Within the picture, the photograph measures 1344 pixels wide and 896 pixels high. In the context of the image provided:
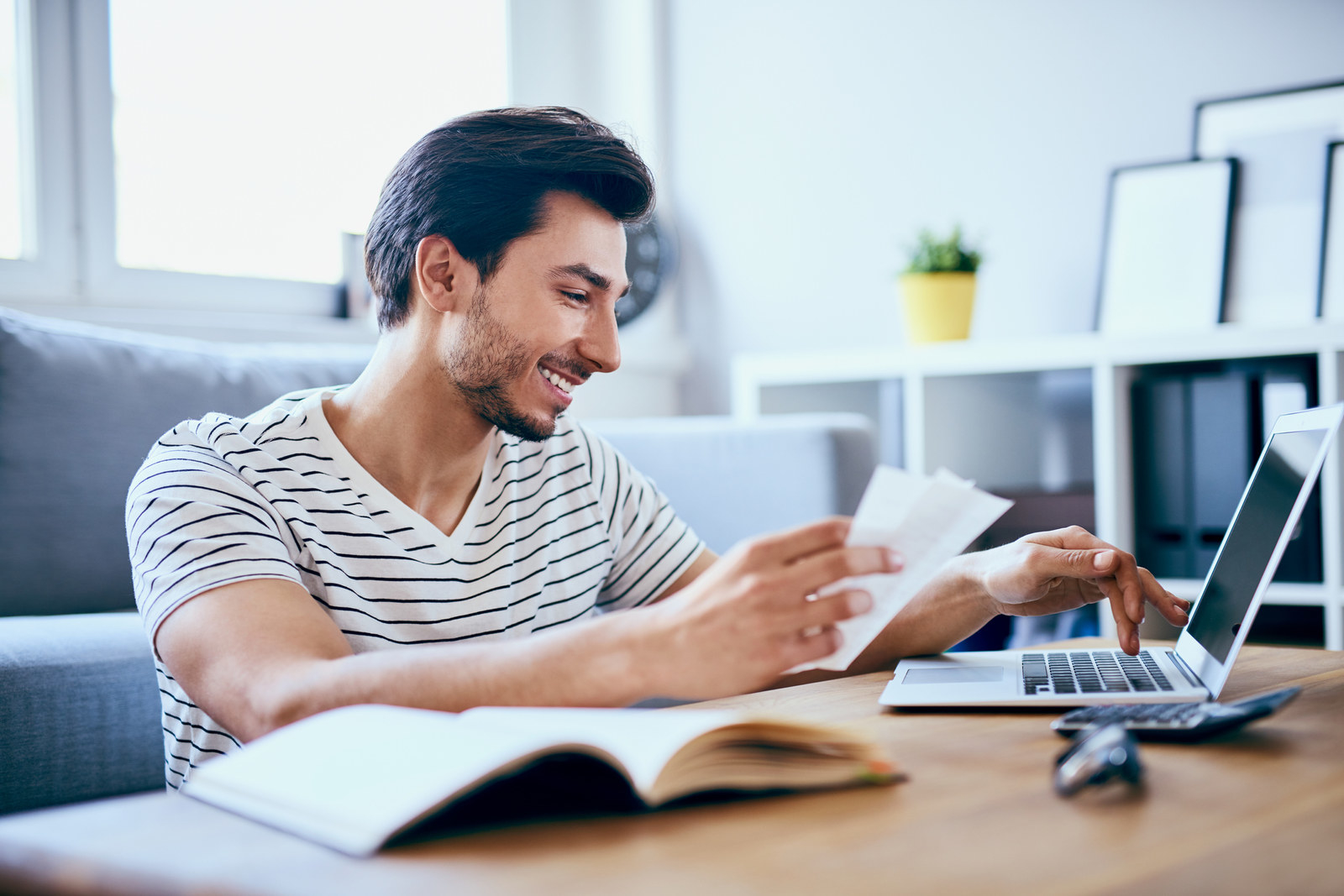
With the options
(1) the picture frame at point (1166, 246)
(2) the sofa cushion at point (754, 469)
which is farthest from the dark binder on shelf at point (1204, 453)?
(2) the sofa cushion at point (754, 469)

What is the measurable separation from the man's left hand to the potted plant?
1.32 metres

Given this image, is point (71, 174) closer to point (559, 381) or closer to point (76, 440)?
point (76, 440)

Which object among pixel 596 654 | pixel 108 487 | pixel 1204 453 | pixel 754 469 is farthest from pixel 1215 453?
pixel 108 487

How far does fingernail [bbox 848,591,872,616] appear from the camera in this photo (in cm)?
66

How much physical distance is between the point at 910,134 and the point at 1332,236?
97cm

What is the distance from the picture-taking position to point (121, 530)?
1.51m

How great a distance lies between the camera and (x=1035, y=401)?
2.57m

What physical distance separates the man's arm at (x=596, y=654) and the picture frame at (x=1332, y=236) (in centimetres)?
186

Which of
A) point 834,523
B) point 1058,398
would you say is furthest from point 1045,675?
point 1058,398

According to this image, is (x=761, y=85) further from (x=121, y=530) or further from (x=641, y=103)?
(x=121, y=530)

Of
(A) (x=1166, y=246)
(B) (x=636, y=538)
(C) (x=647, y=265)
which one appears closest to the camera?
(B) (x=636, y=538)

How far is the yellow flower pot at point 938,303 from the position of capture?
2314mm

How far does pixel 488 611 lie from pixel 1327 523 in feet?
4.87

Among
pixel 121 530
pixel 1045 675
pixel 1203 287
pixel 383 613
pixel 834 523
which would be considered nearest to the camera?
pixel 834 523
